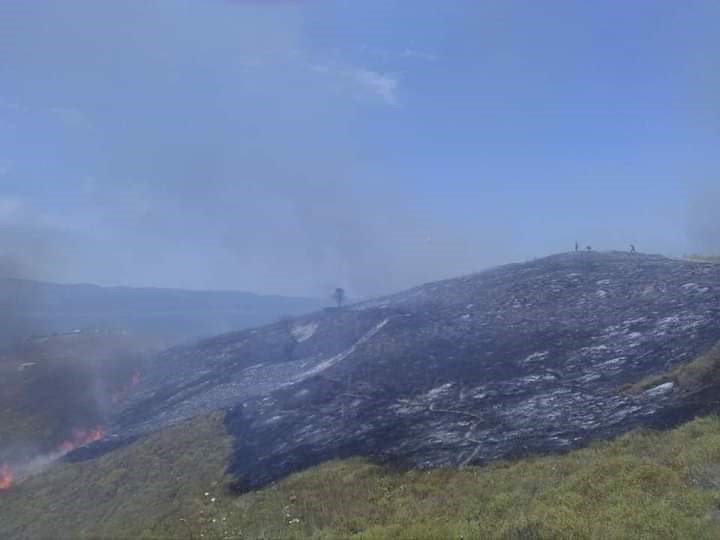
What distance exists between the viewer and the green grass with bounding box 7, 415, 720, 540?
11.9 meters

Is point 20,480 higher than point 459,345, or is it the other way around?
point 459,345

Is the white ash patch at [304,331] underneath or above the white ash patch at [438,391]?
above

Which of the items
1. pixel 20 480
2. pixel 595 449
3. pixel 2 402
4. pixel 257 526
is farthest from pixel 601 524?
pixel 2 402

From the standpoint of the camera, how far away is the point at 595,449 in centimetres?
1634

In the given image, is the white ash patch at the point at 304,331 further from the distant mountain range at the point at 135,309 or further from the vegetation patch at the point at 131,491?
the distant mountain range at the point at 135,309

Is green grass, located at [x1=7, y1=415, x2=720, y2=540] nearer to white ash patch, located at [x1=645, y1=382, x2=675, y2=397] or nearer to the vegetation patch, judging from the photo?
the vegetation patch

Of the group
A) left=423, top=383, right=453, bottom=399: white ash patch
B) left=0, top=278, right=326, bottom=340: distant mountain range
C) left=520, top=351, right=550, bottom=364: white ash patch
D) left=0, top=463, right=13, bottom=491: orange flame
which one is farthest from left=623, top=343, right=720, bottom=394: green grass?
left=0, top=278, right=326, bottom=340: distant mountain range

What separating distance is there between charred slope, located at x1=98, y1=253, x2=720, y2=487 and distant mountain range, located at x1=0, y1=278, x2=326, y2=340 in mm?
57278

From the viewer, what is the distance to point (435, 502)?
14.8 metres

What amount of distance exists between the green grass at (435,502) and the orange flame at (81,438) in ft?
40.7

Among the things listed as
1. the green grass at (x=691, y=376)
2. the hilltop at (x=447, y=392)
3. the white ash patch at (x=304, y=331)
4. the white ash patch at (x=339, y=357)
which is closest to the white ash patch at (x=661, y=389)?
the hilltop at (x=447, y=392)

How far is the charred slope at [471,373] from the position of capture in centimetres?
1980

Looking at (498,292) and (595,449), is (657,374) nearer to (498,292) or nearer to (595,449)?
(595,449)

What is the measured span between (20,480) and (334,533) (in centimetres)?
2094
